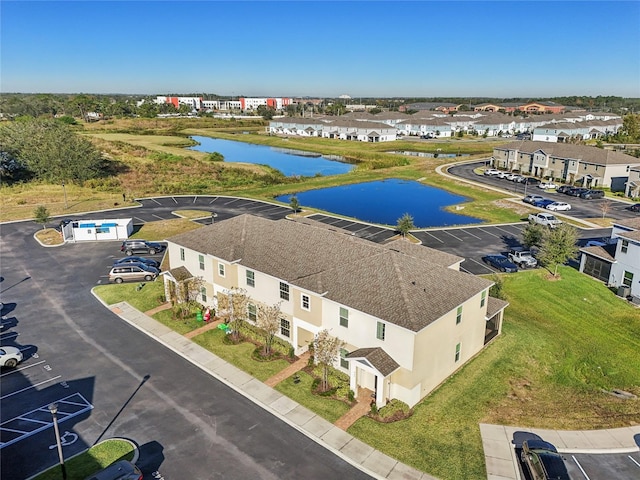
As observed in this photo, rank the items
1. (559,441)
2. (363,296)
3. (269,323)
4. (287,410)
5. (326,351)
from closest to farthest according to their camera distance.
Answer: (559,441) → (287,410) → (326,351) → (363,296) → (269,323)

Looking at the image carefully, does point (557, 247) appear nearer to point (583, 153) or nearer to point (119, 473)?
point (119, 473)

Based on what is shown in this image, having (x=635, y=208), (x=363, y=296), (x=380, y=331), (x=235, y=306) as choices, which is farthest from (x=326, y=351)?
(x=635, y=208)

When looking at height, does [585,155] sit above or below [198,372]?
above

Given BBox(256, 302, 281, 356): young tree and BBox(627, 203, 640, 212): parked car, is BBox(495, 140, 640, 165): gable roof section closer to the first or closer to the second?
BBox(627, 203, 640, 212): parked car

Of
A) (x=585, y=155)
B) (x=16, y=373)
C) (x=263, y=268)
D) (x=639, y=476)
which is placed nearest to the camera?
(x=639, y=476)

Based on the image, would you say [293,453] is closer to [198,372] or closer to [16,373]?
[198,372]

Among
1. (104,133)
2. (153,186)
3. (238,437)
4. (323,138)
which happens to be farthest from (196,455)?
(104,133)

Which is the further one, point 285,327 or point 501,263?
point 501,263
